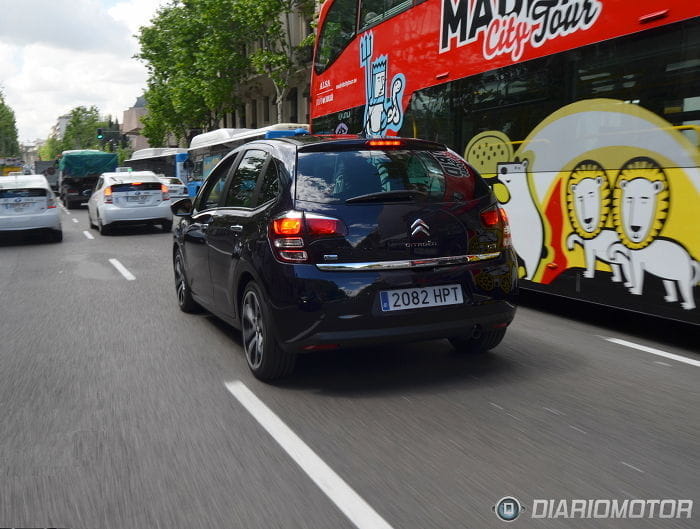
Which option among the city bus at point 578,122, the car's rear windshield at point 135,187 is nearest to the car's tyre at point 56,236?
the car's rear windshield at point 135,187

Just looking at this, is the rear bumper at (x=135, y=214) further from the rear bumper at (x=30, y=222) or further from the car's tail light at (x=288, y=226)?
the car's tail light at (x=288, y=226)

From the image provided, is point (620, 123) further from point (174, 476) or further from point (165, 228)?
point (165, 228)

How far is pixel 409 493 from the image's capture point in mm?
3211

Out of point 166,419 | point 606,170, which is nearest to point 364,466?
point 166,419

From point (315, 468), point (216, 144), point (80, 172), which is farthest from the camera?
A: point (80, 172)

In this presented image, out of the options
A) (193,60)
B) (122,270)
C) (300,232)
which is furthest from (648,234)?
(193,60)

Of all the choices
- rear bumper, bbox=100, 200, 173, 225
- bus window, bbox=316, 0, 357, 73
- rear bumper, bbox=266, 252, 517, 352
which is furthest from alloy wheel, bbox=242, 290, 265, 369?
rear bumper, bbox=100, 200, 173, 225

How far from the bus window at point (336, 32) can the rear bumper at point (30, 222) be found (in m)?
8.48

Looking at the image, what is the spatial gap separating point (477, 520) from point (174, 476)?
4.53ft

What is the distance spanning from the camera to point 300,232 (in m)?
4.69

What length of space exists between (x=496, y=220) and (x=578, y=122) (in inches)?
77.4

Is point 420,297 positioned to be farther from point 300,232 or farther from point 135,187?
point 135,187

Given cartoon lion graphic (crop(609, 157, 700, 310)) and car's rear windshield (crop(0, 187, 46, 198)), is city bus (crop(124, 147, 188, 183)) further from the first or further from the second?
cartoon lion graphic (crop(609, 157, 700, 310))

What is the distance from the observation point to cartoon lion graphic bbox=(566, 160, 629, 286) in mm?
6266
